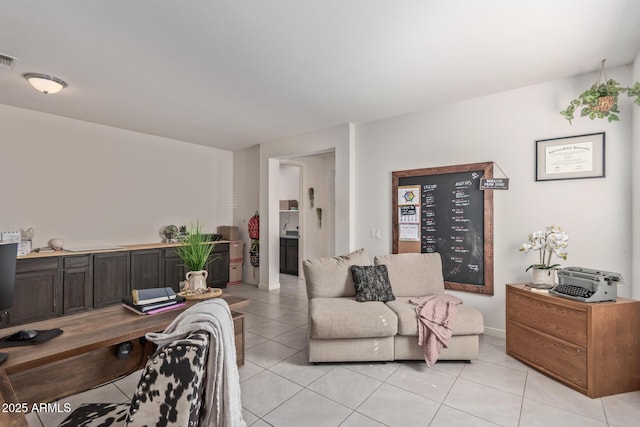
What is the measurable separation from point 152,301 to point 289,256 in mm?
4664

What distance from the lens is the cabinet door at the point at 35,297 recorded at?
3.37 meters

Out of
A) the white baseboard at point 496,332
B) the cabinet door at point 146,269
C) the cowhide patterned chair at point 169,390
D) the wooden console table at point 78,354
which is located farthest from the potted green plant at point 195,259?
the white baseboard at point 496,332

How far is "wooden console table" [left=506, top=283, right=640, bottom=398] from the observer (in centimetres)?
214

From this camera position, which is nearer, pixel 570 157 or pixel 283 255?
pixel 570 157

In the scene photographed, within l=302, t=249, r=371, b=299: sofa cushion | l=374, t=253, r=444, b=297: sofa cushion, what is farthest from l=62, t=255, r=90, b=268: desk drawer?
l=374, t=253, r=444, b=297: sofa cushion

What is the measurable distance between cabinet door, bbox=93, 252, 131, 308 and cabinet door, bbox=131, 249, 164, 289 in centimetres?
9

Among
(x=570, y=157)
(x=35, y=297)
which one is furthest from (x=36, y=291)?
(x=570, y=157)

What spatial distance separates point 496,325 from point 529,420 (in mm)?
1457

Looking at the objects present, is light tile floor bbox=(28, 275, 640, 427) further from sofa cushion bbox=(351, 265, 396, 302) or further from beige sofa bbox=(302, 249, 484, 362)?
sofa cushion bbox=(351, 265, 396, 302)

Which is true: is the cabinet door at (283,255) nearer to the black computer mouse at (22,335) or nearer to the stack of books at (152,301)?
the stack of books at (152,301)

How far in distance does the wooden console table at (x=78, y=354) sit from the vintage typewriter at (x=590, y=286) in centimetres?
297

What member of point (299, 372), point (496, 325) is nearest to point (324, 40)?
point (299, 372)

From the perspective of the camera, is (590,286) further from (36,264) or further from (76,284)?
(36,264)

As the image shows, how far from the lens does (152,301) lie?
2.07 m
